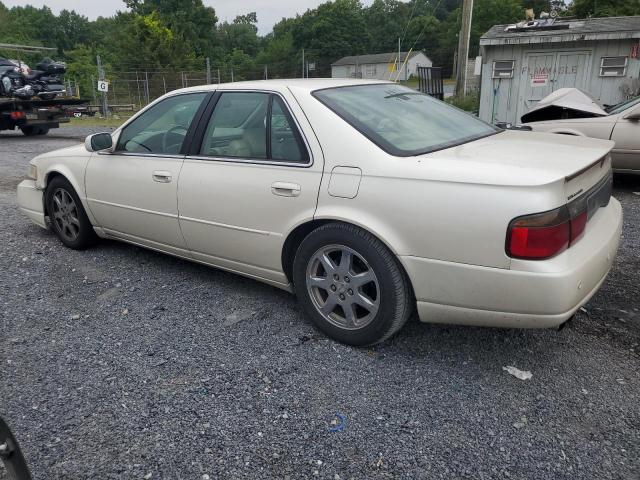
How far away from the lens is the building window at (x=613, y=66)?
1174cm

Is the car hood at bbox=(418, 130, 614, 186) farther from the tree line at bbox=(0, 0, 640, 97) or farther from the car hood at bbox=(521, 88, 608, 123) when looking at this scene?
the tree line at bbox=(0, 0, 640, 97)

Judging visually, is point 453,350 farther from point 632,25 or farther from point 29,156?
point 632,25

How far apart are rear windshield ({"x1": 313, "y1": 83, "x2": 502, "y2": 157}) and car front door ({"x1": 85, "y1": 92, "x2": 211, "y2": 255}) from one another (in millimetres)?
1124

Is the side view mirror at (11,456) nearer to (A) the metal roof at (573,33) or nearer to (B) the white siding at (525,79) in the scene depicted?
(B) the white siding at (525,79)

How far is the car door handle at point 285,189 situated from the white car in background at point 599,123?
203 inches

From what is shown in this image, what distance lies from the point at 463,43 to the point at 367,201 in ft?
43.5

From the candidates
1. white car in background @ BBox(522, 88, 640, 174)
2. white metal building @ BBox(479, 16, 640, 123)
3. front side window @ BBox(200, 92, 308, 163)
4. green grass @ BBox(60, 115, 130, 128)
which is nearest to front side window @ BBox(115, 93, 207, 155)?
front side window @ BBox(200, 92, 308, 163)

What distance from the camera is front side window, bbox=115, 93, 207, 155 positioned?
151 inches

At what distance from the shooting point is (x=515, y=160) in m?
2.65

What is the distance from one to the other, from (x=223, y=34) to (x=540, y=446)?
9558 centimetres

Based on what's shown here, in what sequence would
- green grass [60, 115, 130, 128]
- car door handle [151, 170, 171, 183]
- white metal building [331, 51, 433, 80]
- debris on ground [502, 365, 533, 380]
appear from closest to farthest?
debris on ground [502, 365, 533, 380] → car door handle [151, 170, 171, 183] → green grass [60, 115, 130, 128] → white metal building [331, 51, 433, 80]

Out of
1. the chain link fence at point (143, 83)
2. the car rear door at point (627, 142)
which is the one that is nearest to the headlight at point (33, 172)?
the car rear door at point (627, 142)

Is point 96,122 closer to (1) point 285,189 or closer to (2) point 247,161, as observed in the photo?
(2) point 247,161

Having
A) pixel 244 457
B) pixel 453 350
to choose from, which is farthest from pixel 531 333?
pixel 244 457
